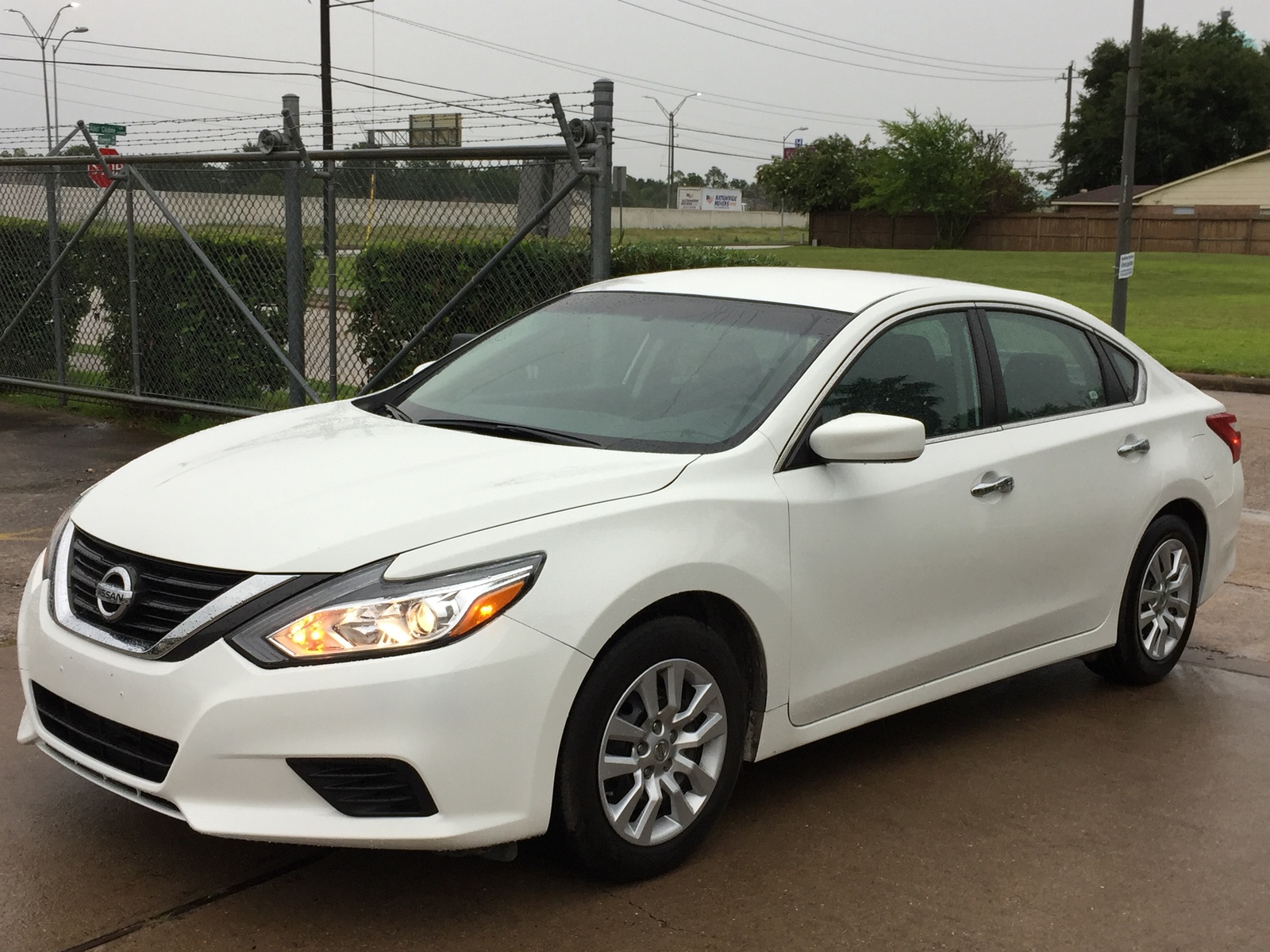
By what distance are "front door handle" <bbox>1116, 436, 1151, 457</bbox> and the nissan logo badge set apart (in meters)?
3.46

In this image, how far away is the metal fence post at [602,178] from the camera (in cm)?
780

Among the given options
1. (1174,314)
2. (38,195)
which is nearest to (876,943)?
(38,195)

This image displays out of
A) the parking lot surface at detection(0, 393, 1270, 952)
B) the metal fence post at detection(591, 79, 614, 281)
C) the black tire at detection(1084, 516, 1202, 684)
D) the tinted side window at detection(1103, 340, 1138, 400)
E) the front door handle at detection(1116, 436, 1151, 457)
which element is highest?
the metal fence post at detection(591, 79, 614, 281)

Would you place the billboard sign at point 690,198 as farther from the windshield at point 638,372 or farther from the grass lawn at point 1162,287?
the windshield at point 638,372

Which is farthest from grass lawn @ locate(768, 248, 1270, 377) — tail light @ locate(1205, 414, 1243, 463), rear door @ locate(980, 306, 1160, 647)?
rear door @ locate(980, 306, 1160, 647)

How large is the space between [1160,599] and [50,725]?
4.01 meters

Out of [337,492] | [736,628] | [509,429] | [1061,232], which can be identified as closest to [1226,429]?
[736,628]

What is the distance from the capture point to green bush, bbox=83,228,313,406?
34.0 ft

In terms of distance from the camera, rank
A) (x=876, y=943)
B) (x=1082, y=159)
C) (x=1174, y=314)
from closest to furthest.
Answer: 1. (x=876, y=943)
2. (x=1174, y=314)
3. (x=1082, y=159)

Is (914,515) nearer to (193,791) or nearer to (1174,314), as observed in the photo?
(193,791)

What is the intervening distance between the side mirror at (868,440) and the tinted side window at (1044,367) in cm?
99

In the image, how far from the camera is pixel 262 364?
1040 centimetres

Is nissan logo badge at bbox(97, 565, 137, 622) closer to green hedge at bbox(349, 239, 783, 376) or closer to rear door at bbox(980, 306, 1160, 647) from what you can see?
rear door at bbox(980, 306, 1160, 647)

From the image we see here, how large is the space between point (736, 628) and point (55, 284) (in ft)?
31.2
